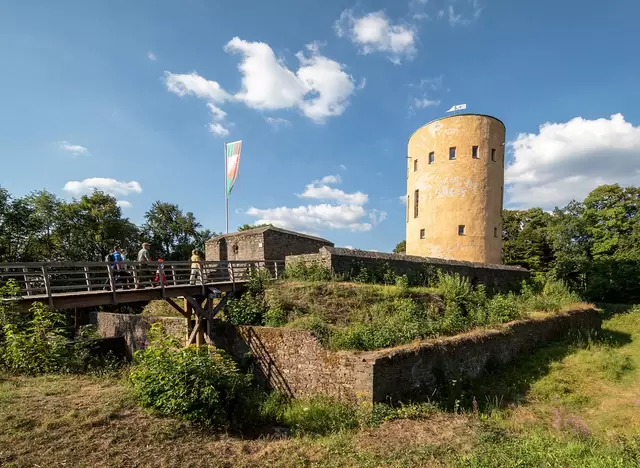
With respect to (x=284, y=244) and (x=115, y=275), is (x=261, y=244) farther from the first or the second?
(x=115, y=275)

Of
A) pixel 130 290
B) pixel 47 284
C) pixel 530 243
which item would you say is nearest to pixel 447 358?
pixel 130 290

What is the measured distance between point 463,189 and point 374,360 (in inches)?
576

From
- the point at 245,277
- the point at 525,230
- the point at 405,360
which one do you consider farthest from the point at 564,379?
the point at 525,230

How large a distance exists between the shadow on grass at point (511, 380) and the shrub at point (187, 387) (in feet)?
15.7

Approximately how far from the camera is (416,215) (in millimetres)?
21141

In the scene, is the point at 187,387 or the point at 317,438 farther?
the point at 317,438

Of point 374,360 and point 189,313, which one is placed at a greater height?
point 374,360

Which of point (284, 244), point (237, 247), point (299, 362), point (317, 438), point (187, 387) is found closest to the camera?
point (187, 387)

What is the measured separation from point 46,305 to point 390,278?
11.3 m

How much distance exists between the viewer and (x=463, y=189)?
1931 cm

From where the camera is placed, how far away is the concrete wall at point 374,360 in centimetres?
776

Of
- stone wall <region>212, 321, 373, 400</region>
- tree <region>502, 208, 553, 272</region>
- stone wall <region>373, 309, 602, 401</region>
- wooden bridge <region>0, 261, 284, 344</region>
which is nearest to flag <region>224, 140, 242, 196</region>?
wooden bridge <region>0, 261, 284, 344</region>

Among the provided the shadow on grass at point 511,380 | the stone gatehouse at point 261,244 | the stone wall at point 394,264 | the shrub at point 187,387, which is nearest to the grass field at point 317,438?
the shadow on grass at point 511,380

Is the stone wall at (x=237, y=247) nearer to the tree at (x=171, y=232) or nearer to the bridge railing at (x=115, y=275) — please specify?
the bridge railing at (x=115, y=275)
